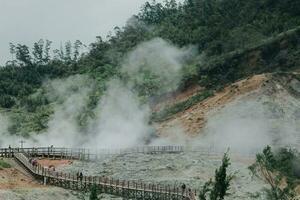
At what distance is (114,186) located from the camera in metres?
58.4

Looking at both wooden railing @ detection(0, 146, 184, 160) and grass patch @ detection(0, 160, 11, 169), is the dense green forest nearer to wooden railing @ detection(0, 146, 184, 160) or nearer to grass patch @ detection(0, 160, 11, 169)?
wooden railing @ detection(0, 146, 184, 160)

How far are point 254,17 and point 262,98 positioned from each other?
3751cm

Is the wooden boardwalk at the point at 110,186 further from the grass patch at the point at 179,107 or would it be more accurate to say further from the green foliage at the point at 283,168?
the grass patch at the point at 179,107

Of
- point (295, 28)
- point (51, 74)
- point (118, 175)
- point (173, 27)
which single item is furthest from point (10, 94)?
point (118, 175)

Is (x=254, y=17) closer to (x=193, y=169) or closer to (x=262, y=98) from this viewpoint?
(x=262, y=98)

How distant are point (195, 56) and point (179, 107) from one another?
24.7 m

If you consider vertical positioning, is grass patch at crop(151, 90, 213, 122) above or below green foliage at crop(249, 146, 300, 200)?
above

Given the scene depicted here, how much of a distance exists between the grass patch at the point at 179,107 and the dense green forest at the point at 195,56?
0.92ft

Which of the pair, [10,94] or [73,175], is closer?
[73,175]

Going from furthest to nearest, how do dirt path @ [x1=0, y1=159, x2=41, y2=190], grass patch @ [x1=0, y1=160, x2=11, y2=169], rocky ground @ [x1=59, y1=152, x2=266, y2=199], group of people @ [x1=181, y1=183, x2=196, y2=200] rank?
1. grass patch @ [x1=0, y1=160, x2=11, y2=169]
2. rocky ground @ [x1=59, y1=152, x2=266, y2=199]
3. dirt path @ [x1=0, y1=159, x2=41, y2=190]
4. group of people @ [x1=181, y1=183, x2=196, y2=200]

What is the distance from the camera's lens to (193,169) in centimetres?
6456

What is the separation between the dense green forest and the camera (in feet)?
335

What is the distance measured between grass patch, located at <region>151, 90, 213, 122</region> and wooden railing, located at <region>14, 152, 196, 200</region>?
33438 mm

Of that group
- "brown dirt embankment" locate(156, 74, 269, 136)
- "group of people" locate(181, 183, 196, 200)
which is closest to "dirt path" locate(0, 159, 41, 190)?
"group of people" locate(181, 183, 196, 200)
